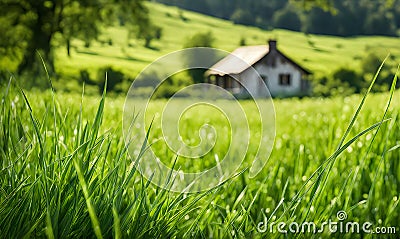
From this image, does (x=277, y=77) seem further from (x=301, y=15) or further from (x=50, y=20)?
(x=301, y=15)

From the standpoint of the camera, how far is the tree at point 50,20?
1630 cm

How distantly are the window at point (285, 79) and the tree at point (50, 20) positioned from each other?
21.6ft

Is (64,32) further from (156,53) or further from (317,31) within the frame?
(317,31)

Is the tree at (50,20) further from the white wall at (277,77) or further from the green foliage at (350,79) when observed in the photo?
the green foliage at (350,79)

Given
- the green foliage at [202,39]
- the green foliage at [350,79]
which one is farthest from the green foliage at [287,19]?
the green foliage at [202,39]

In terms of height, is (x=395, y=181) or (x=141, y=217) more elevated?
(x=141, y=217)

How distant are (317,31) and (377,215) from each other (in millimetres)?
31216

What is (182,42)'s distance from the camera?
28234 mm

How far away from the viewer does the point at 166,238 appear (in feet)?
2.73

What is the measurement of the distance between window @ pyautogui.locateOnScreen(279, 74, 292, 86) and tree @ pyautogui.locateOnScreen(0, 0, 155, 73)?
6590 millimetres

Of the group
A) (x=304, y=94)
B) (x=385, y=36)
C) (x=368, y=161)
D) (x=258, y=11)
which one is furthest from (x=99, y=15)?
(x=385, y=36)

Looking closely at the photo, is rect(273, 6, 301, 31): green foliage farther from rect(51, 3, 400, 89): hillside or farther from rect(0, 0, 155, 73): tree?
rect(0, 0, 155, 73): tree

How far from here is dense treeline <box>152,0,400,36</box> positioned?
100 feet

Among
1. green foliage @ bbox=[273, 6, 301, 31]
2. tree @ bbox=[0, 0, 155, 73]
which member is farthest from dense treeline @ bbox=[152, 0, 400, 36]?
tree @ bbox=[0, 0, 155, 73]
